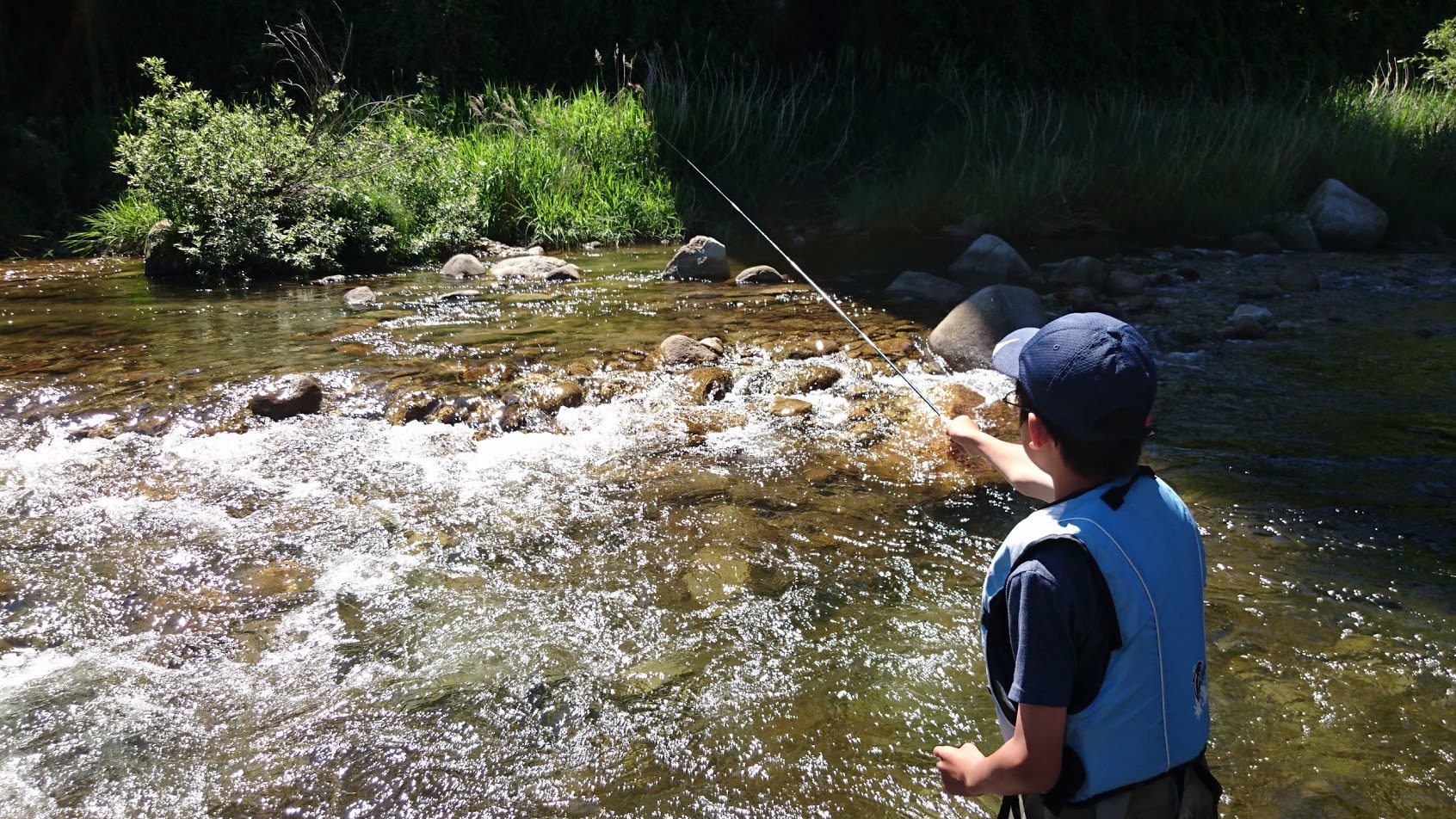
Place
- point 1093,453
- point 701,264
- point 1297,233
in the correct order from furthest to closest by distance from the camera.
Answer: point 1297,233
point 701,264
point 1093,453

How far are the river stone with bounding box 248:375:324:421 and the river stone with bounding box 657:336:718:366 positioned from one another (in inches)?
77.3

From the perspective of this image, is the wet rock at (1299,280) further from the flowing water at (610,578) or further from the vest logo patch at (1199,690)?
the vest logo patch at (1199,690)

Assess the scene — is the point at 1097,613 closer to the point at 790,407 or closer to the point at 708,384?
the point at 790,407

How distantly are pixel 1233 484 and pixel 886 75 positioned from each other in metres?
10.0

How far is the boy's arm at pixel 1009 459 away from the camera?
2207 mm

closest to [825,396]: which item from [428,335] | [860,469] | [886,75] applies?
[860,469]

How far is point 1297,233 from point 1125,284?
3108 mm

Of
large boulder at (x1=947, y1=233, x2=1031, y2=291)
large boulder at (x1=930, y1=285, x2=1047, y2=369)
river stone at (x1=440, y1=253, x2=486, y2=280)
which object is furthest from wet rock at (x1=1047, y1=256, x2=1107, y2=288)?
river stone at (x1=440, y1=253, x2=486, y2=280)

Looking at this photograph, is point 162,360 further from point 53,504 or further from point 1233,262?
point 1233,262

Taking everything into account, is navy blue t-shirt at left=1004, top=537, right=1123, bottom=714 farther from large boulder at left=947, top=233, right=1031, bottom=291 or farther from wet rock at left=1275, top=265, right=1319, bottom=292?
wet rock at left=1275, top=265, right=1319, bottom=292

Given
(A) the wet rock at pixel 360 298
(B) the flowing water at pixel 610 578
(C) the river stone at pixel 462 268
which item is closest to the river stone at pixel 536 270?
(C) the river stone at pixel 462 268

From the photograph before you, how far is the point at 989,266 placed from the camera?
9.12 metres

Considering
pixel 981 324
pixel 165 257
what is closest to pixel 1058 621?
pixel 981 324

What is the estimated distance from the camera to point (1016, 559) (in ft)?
5.59
